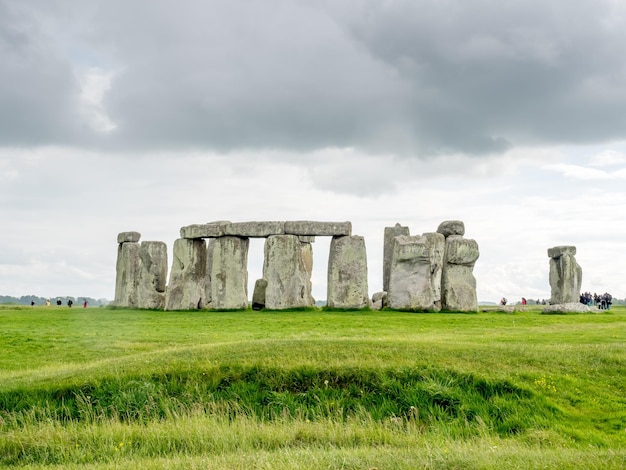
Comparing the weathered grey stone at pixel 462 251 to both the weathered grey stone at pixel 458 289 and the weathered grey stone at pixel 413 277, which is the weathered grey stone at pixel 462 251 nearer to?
the weathered grey stone at pixel 458 289

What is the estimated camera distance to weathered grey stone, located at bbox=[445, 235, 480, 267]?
34.9 meters

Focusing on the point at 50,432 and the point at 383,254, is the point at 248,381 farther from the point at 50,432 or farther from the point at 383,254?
the point at 383,254

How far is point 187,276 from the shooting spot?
1492 inches

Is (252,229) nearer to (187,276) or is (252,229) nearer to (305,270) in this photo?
(305,270)

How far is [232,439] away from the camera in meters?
12.3

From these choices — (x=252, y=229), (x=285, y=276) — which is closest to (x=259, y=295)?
(x=285, y=276)

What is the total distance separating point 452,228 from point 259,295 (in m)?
9.68

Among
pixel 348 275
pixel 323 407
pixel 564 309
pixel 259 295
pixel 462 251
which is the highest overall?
pixel 462 251

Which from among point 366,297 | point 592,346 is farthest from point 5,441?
point 366,297

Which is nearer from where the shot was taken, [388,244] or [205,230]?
[205,230]

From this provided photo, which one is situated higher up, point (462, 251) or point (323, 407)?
point (462, 251)

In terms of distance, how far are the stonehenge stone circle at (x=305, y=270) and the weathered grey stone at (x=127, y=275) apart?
7.90 feet

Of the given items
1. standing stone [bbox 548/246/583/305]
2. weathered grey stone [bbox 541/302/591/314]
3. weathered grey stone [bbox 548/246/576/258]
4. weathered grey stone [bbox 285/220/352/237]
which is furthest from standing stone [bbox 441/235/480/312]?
weathered grey stone [bbox 548/246/576/258]

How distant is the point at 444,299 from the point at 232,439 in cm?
2387
